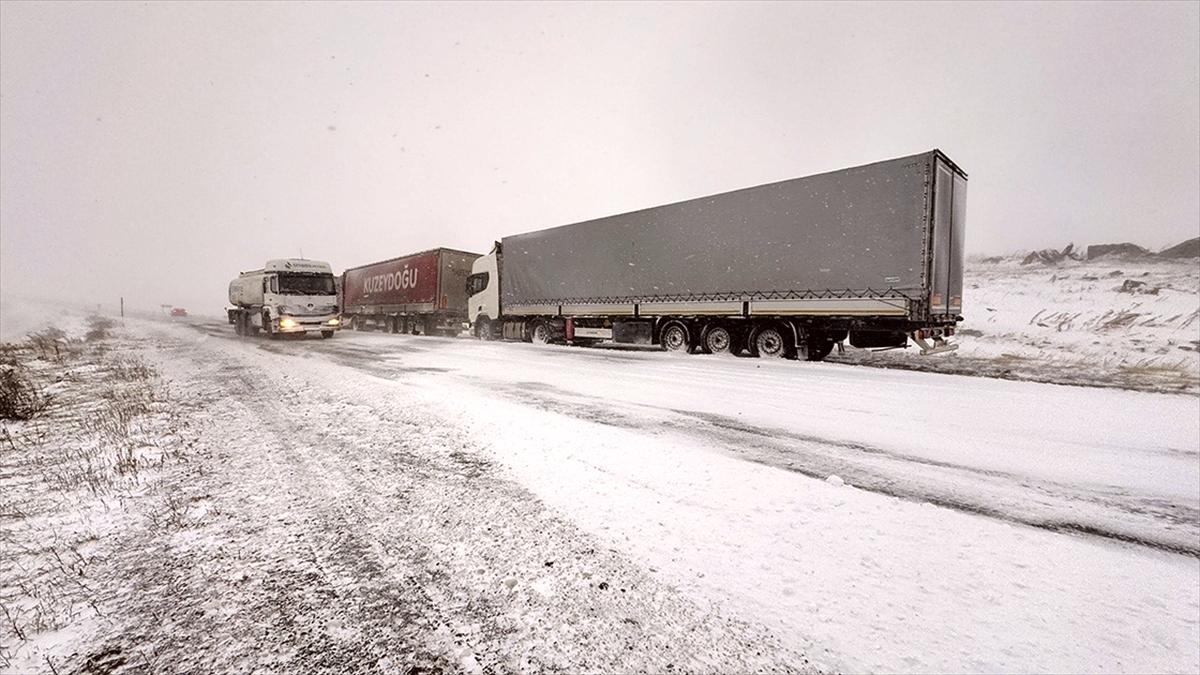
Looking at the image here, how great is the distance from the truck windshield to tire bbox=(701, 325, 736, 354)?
602 inches

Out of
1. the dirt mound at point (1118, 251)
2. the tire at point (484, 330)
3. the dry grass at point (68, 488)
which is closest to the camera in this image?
the dry grass at point (68, 488)

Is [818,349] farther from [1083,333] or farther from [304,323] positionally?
[304,323]

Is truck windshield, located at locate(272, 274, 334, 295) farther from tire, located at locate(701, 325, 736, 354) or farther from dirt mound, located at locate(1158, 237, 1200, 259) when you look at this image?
dirt mound, located at locate(1158, 237, 1200, 259)

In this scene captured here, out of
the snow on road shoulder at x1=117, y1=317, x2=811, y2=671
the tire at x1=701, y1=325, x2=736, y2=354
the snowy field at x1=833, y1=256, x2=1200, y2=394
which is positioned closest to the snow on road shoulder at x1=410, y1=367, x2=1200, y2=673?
the snow on road shoulder at x1=117, y1=317, x2=811, y2=671

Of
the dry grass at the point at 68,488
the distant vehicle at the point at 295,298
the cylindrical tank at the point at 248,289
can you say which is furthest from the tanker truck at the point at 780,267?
the cylindrical tank at the point at 248,289

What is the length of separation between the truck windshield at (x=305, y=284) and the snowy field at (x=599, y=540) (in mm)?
12921

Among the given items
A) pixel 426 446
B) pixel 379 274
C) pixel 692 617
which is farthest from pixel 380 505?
pixel 379 274

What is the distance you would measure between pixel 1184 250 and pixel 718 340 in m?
45.9

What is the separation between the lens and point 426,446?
409 cm

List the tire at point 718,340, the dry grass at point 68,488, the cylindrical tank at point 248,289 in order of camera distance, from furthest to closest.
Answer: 1. the cylindrical tank at point 248,289
2. the tire at point 718,340
3. the dry grass at point 68,488

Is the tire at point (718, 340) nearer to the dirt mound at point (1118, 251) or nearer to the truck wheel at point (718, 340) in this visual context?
the truck wheel at point (718, 340)

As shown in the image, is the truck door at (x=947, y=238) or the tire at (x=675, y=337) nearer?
the truck door at (x=947, y=238)

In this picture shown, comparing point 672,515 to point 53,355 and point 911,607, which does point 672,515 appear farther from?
point 53,355

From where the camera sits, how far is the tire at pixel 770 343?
11.5 m
